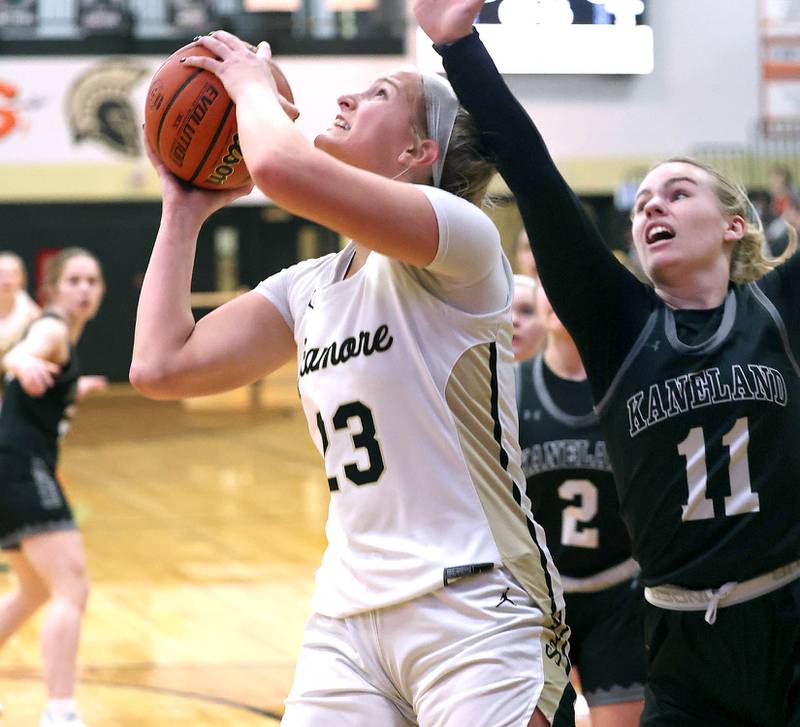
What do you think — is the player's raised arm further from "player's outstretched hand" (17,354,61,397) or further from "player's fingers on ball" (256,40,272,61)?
"player's outstretched hand" (17,354,61,397)

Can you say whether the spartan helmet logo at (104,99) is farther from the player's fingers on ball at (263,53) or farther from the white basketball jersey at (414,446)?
the white basketball jersey at (414,446)

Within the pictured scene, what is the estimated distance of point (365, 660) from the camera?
206 centimetres

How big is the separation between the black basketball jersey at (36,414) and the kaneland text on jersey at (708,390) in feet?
10.4

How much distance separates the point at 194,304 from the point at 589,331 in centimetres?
1587

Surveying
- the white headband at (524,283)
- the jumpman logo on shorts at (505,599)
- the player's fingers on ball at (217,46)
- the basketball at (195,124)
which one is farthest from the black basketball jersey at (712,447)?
the white headband at (524,283)

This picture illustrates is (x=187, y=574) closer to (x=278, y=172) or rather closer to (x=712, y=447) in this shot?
(x=712, y=447)

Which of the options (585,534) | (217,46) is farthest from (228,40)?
(585,534)

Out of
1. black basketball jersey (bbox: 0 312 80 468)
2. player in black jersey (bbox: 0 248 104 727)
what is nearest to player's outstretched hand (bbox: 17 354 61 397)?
player in black jersey (bbox: 0 248 104 727)

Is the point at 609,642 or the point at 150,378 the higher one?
the point at 150,378

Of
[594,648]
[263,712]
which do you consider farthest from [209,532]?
[594,648]

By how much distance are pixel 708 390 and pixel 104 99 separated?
14344 millimetres

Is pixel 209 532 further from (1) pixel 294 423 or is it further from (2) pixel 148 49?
(2) pixel 148 49

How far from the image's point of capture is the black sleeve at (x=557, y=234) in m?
2.26

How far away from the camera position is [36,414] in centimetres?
519
